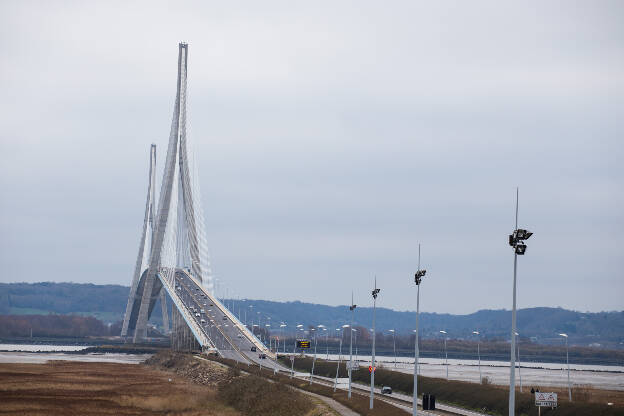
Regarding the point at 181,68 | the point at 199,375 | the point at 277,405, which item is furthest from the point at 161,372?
the point at 181,68

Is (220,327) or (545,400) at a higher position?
(545,400)

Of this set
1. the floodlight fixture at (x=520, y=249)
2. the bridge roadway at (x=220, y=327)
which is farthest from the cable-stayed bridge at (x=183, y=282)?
the floodlight fixture at (x=520, y=249)

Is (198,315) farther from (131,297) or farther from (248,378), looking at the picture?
(248,378)

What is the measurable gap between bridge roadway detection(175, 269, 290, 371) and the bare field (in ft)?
47.0

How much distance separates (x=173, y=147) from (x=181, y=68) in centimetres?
1378

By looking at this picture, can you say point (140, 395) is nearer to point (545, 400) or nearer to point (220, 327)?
point (545, 400)

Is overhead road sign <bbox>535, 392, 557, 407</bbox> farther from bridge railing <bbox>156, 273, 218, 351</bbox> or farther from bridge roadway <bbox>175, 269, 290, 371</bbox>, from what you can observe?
bridge railing <bbox>156, 273, 218, 351</bbox>

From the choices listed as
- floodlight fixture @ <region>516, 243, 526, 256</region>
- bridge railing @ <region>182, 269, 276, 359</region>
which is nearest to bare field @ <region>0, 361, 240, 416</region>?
bridge railing @ <region>182, 269, 276, 359</region>

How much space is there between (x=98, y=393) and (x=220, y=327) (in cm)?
6917

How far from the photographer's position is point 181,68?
521 ft

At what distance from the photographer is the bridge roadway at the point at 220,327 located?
12100 centimetres

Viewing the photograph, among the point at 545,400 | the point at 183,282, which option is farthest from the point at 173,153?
the point at 545,400

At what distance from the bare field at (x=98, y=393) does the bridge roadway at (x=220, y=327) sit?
47.0 feet

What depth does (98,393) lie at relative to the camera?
78.0m
